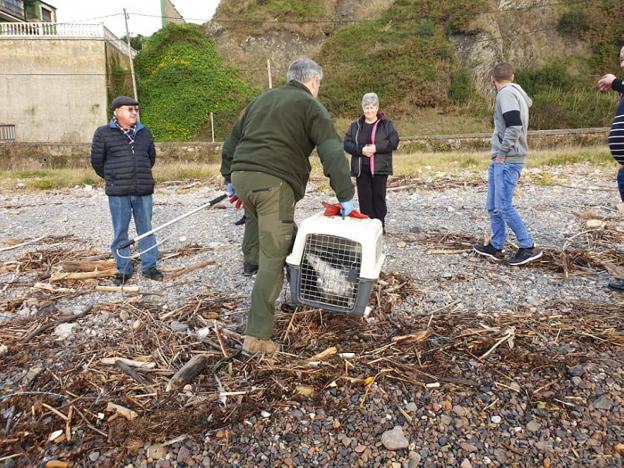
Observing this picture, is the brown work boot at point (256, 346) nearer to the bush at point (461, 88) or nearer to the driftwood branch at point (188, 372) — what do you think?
the driftwood branch at point (188, 372)

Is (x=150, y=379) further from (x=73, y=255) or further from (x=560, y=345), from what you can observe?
(x=73, y=255)

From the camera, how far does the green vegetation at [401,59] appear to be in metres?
27.1

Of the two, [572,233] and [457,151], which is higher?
[457,151]

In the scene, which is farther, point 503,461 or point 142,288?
point 142,288

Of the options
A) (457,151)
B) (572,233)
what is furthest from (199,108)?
(572,233)

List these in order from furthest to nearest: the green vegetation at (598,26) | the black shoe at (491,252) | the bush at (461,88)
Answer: the green vegetation at (598,26) → the bush at (461,88) → the black shoe at (491,252)

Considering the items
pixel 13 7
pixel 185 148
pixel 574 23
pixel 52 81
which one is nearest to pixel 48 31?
pixel 52 81

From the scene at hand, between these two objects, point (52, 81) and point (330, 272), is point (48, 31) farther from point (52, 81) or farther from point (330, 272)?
point (330, 272)

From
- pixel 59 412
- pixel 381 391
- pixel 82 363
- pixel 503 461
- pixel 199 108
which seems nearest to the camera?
pixel 503 461

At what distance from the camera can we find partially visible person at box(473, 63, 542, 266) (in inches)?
181

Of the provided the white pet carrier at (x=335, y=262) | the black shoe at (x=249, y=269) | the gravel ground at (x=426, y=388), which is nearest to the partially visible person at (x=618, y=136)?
the gravel ground at (x=426, y=388)

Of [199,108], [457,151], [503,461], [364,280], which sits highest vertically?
[199,108]

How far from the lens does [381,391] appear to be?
9.26 feet

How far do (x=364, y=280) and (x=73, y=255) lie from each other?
447 centimetres
